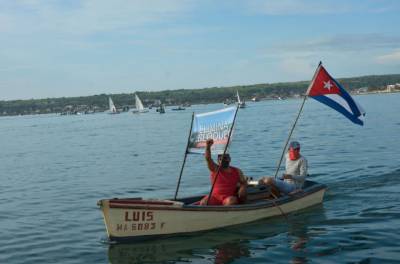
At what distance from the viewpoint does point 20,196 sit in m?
22.2

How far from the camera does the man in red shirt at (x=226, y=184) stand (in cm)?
1353

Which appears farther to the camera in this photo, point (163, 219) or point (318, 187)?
point (318, 187)

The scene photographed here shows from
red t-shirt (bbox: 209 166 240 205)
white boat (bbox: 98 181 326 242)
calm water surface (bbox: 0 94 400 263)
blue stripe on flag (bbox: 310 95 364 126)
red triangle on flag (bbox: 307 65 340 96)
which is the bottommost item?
calm water surface (bbox: 0 94 400 263)

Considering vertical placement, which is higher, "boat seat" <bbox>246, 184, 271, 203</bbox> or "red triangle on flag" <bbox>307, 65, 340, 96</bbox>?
"red triangle on flag" <bbox>307, 65, 340, 96</bbox>

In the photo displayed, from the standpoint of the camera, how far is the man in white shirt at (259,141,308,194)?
50.5 feet

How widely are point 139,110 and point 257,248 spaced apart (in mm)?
124338

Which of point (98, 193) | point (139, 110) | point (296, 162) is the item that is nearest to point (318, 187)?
point (296, 162)

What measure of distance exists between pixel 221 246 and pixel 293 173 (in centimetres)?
396

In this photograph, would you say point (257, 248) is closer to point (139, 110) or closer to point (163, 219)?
point (163, 219)

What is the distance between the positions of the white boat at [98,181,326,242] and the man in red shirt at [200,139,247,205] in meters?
0.31

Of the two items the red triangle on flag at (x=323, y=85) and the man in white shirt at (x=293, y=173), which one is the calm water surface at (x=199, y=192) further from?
the red triangle on flag at (x=323, y=85)

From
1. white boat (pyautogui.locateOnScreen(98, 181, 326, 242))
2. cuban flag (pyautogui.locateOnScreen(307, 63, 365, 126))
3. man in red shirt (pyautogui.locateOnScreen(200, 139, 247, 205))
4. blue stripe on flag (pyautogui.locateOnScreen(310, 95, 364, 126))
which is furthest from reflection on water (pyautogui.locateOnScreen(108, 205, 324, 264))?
cuban flag (pyautogui.locateOnScreen(307, 63, 365, 126))

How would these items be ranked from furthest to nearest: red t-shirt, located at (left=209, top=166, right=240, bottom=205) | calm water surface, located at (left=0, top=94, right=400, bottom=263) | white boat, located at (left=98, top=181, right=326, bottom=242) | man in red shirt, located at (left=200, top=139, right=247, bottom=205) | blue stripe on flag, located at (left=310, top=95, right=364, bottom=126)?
blue stripe on flag, located at (left=310, top=95, right=364, bottom=126) < red t-shirt, located at (left=209, top=166, right=240, bottom=205) < man in red shirt, located at (left=200, top=139, right=247, bottom=205) < white boat, located at (left=98, top=181, right=326, bottom=242) < calm water surface, located at (left=0, top=94, right=400, bottom=263)

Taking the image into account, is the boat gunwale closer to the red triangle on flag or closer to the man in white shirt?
the man in white shirt
